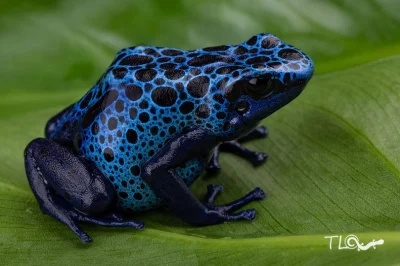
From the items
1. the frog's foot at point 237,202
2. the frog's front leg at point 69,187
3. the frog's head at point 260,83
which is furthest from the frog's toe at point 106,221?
the frog's head at point 260,83

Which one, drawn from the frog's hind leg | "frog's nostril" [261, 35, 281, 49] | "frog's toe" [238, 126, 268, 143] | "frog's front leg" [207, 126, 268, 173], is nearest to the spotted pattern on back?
"frog's nostril" [261, 35, 281, 49]

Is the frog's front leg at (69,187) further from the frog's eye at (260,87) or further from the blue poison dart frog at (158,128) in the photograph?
the frog's eye at (260,87)

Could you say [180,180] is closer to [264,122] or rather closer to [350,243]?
[350,243]

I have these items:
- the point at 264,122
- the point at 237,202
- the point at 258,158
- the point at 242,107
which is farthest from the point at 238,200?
the point at 264,122

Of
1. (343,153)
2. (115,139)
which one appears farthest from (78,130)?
(343,153)

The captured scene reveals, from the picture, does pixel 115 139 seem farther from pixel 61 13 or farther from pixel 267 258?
pixel 61 13

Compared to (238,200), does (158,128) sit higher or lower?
higher

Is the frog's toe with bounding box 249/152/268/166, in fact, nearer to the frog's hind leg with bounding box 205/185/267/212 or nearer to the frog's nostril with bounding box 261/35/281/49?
the frog's hind leg with bounding box 205/185/267/212
